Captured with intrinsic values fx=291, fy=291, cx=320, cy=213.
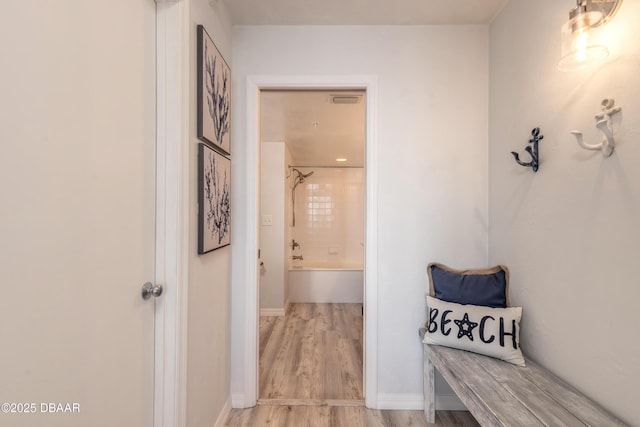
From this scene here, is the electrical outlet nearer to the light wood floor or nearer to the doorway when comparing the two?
the doorway

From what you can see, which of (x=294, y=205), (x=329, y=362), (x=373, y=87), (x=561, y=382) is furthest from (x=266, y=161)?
(x=561, y=382)

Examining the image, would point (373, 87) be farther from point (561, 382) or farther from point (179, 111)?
point (561, 382)

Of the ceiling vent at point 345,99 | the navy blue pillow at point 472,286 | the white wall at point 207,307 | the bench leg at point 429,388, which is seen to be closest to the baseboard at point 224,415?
the white wall at point 207,307

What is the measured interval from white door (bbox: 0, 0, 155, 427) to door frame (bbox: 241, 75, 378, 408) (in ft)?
2.61

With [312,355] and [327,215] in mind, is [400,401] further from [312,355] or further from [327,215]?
[327,215]

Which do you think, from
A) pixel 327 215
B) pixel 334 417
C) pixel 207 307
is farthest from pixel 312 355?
pixel 327 215

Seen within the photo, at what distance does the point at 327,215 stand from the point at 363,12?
160 inches

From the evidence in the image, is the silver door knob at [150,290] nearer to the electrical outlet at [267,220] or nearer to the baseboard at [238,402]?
the baseboard at [238,402]

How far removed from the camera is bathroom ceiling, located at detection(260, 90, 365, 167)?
245cm

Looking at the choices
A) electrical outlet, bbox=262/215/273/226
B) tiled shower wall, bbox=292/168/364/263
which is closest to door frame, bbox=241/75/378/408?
electrical outlet, bbox=262/215/273/226

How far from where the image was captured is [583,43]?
1077 mm

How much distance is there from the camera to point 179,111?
1.17 metres

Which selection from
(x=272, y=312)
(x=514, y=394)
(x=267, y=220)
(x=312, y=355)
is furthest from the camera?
(x=267, y=220)

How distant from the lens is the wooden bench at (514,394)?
3.43ft
